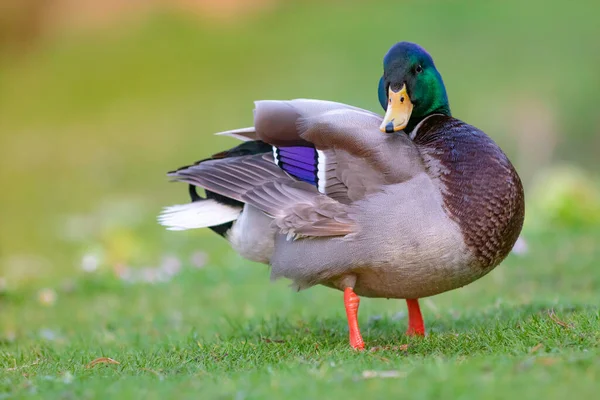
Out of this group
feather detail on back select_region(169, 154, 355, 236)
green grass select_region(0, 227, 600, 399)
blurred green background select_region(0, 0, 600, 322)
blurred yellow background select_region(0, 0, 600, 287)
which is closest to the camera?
green grass select_region(0, 227, 600, 399)

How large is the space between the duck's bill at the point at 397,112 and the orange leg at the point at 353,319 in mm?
780

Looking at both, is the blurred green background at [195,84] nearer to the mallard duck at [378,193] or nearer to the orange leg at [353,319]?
the mallard duck at [378,193]

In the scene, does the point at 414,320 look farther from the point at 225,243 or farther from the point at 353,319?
the point at 225,243

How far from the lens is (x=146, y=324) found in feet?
19.7

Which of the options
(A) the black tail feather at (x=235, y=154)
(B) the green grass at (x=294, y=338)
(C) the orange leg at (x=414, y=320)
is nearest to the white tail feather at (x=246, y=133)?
(A) the black tail feather at (x=235, y=154)

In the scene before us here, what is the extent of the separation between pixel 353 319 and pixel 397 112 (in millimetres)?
986

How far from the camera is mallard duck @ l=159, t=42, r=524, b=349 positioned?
402cm

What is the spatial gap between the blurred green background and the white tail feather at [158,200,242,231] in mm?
4844

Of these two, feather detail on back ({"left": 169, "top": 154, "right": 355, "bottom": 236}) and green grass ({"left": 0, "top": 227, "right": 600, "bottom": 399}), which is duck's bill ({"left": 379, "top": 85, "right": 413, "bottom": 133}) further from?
green grass ({"left": 0, "top": 227, "right": 600, "bottom": 399})

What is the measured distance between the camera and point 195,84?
18.8m

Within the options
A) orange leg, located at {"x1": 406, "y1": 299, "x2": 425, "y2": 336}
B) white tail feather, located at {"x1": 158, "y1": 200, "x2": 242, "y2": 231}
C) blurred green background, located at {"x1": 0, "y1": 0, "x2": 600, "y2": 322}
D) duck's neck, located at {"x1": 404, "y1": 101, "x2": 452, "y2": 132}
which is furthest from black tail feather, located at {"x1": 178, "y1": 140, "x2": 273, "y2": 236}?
blurred green background, located at {"x1": 0, "y1": 0, "x2": 600, "y2": 322}

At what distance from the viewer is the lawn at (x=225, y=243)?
351 centimetres

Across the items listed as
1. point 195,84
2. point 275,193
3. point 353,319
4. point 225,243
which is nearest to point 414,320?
point 353,319

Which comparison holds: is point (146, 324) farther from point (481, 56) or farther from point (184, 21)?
point (184, 21)
